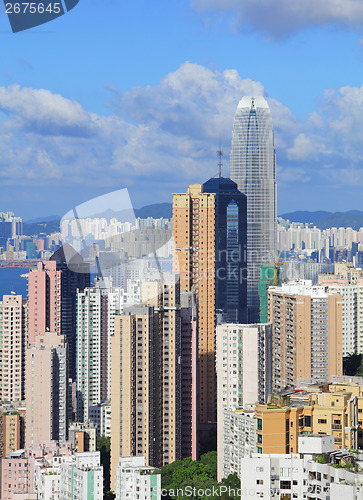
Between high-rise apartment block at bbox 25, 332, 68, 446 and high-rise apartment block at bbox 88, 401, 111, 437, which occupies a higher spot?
high-rise apartment block at bbox 25, 332, 68, 446

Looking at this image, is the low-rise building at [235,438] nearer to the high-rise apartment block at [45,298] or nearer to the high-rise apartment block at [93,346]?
the high-rise apartment block at [93,346]

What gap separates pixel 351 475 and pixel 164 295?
359cm

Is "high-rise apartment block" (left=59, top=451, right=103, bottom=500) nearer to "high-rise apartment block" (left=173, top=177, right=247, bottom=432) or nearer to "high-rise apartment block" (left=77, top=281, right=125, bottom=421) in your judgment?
"high-rise apartment block" (left=173, top=177, right=247, bottom=432)

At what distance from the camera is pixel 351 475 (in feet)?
9.46

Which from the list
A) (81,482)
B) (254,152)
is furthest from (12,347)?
(254,152)

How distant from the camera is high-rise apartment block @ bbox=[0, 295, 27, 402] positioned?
23.3 feet

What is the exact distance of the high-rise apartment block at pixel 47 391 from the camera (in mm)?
6055

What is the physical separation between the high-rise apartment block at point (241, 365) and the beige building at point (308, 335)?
0.93 meters

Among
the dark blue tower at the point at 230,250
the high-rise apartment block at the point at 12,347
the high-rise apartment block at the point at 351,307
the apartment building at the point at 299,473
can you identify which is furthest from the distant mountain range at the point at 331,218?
the apartment building at the point at 299,473

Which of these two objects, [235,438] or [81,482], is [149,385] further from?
[81,482]

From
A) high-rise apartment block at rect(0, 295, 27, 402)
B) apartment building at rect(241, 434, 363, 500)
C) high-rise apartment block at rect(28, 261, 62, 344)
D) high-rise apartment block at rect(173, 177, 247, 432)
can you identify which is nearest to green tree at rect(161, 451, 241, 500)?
high-rise apartment block at rect(173, 177, 247, 432)

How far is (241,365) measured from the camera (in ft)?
19.6

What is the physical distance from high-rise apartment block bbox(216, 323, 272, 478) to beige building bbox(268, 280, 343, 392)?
932mm

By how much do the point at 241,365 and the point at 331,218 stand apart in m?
6.29
